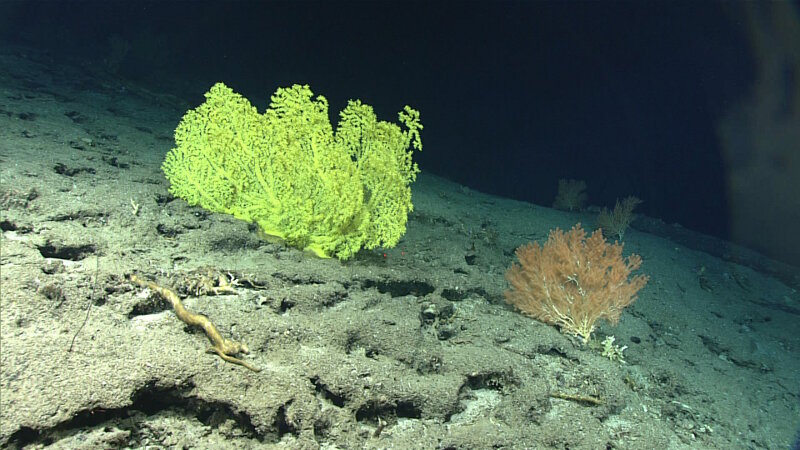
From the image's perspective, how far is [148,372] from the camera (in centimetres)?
178

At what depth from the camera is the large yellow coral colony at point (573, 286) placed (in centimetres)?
372

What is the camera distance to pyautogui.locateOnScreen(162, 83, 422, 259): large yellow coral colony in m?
3.55

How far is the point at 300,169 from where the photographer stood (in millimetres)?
3566

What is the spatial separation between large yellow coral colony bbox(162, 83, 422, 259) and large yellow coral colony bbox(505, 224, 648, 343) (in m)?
1.40

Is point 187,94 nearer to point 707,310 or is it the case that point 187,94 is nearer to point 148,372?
point 148,372

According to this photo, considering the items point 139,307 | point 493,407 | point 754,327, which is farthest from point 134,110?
point 754,327

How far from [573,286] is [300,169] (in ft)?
9.50

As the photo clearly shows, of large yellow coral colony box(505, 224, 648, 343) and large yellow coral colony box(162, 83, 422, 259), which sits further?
large yellow coral colony box(505, 224, 648, 343)

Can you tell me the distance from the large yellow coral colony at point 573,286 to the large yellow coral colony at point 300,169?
4.59 ft

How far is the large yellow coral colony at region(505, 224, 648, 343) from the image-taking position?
372cm

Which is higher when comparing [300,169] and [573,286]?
[300,169]

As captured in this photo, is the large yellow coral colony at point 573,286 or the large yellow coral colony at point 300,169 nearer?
the large yellow coral colony at point 300,169

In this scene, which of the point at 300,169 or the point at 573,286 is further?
the point at 573,286

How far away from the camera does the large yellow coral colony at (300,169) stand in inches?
140
